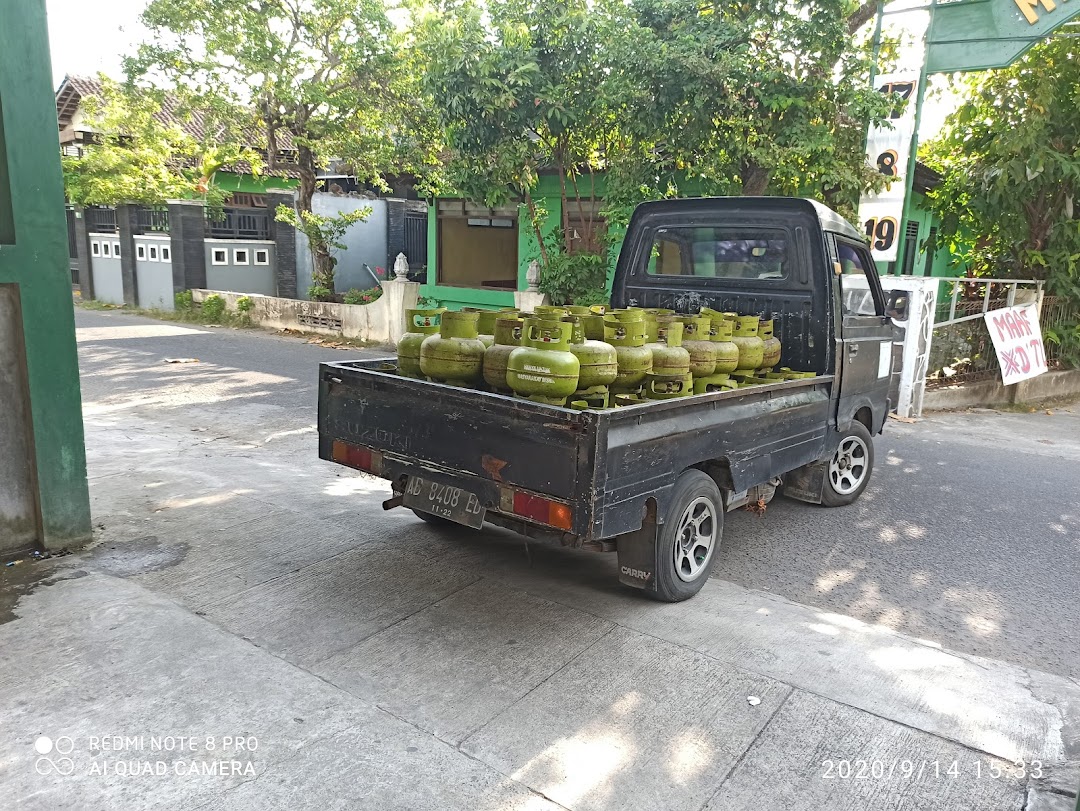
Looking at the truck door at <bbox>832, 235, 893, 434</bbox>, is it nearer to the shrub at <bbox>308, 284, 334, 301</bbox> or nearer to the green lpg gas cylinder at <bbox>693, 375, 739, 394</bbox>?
the green lpg gas cylinder at <bbox>693, 375, 739, 394</bbox>

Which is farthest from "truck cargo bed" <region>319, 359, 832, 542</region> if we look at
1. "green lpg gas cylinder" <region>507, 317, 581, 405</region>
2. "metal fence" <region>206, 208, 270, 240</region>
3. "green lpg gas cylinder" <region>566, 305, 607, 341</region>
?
"metal fence" <region>206, 208, 270, 240</region>

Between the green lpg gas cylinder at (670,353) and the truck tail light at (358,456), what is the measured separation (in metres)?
1.52

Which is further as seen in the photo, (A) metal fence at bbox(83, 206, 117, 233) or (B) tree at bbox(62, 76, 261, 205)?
(A) metal fence at bbox(83, 206, 117, 233)

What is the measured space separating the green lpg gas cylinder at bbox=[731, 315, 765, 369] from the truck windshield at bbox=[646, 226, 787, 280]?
26.3 inches

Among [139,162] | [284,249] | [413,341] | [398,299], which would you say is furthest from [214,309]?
[413,341]

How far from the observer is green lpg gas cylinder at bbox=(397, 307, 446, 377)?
4.30 metres

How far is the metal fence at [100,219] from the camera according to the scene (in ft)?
69.1

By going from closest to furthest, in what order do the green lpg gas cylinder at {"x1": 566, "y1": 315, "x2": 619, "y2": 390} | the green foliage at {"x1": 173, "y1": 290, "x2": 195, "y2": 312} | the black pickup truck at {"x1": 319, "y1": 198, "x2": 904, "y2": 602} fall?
the black pickup truck at {"x1": 319, "y1": 198, "x2": 904, "y2": 602} < the green lpg gas cylinder at {"x1": 566, "y1": 315, "x2": 619, "y2": 390} < the green foliage at {"x1": 173, "y1": 290, "x2": 195, "y2": 312}

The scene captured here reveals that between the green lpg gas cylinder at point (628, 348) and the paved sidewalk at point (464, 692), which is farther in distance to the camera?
the green lpg gas cylinder at point (628, 348)

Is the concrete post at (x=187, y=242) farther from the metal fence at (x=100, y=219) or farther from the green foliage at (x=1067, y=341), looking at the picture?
the green foliage at (x=1067, y=341)

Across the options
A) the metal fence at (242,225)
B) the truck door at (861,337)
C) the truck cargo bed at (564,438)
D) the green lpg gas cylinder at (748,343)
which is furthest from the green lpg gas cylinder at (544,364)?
the metal fence at (242,225)

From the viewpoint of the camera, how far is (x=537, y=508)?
11.5 ft

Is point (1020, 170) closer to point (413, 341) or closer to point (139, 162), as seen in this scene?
point (413, 341)

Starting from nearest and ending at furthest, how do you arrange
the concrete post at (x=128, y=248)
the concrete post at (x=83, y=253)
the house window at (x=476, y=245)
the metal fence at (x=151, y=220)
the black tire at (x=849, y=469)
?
the black tire at (x=849, y=469) < the house window at (x=476, y=245) < the metal fence at (x=151, y=220) < the concrete post at (x=128, y=248) < the concrete post at (x=83, y=253)
